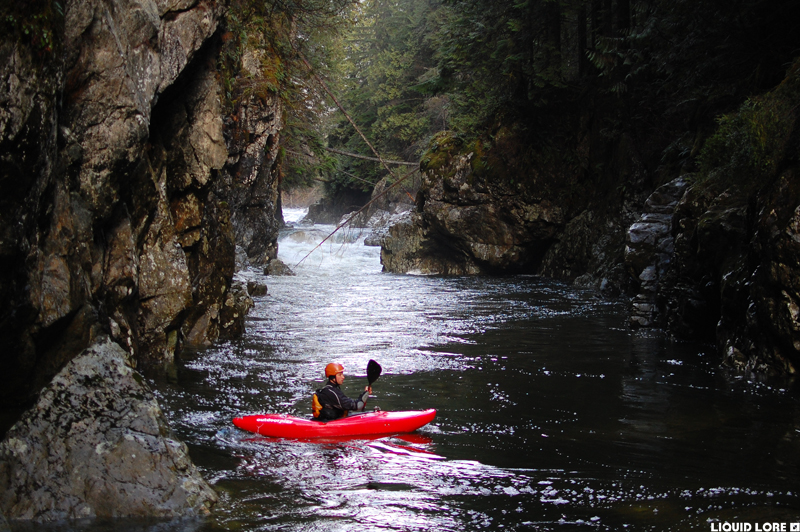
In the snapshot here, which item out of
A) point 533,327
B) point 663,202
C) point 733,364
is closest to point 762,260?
point 733,364

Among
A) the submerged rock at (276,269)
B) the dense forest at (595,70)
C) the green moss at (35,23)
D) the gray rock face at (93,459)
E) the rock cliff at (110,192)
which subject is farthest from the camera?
the submerged rock at (276,269)

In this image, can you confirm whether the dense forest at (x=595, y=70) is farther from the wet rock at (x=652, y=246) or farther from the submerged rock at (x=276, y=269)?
the submerged rock at (x=276, y=269)

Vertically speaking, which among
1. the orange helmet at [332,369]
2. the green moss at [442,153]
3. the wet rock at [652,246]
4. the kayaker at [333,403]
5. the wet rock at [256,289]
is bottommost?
the kayaker at [333,403]

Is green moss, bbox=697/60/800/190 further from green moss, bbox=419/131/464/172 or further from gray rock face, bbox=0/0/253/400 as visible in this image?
green moss, bbox=419/131/464/172

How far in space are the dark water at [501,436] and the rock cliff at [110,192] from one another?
1010 mm

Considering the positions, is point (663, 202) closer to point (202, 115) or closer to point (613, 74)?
point (613, 74)

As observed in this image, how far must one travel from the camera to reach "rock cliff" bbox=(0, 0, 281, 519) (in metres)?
4.68

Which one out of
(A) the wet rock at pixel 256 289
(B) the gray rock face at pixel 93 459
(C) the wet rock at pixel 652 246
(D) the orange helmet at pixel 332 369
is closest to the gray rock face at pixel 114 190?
(B) the gray rock face at pixel 93 459

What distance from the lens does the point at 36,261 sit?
207 inches

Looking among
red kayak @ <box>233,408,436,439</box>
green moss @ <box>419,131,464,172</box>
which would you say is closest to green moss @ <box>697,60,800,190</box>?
red kayak @ <box>233,408,436,439</box>

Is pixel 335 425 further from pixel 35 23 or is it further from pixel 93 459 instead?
pixel 35 23

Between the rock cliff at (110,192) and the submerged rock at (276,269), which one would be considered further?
the submerged rock at (276,269)

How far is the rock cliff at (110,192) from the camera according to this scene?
4.68 metres

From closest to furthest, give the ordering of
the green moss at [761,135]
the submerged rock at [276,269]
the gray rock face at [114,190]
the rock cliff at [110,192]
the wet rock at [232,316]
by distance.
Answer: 1. the rock cliff at [110,192]
2. the gray rock face at [114,190]
3. the green moss at [761,135]
4. the wet rock at [232,316]
5. the submerged rock at [276,269]
